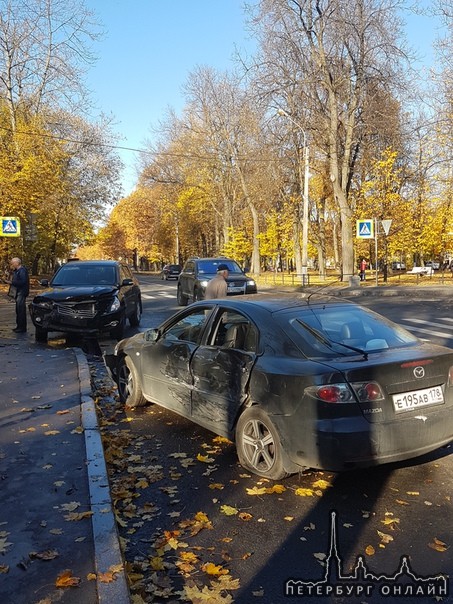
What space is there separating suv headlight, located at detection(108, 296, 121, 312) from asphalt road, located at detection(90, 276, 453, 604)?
649 cm

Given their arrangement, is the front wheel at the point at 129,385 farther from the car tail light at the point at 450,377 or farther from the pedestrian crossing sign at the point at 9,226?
the pedestrian crossing sign at the point at 9,226

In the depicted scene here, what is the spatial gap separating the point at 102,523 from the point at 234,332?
7.16 ft

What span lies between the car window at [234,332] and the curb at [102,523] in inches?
59.3

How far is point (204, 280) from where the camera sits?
785 inches

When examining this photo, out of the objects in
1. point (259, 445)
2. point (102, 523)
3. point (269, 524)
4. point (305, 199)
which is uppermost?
point (305, 199)

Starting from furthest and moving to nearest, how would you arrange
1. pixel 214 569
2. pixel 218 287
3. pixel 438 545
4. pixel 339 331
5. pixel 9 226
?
pixel 9 226, pixel 218 287, pixel 339 331, pixel 438 545, pixel 214 569

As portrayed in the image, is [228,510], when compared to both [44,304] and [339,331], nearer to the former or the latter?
[339,331]

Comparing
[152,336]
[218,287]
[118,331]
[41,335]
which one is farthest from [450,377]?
[41,335]

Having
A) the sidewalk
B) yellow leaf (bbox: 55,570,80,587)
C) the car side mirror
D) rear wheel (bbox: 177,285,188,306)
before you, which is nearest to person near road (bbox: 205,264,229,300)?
the sidewalk

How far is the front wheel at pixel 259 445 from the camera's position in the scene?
450cm

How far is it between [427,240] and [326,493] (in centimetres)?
3661

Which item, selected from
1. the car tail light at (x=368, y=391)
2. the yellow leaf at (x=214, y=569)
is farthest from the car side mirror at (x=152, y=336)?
the yellow leaf at (x=214, y=569)

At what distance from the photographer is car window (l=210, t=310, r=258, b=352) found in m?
5.05

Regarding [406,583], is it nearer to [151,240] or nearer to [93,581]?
[93,581]
